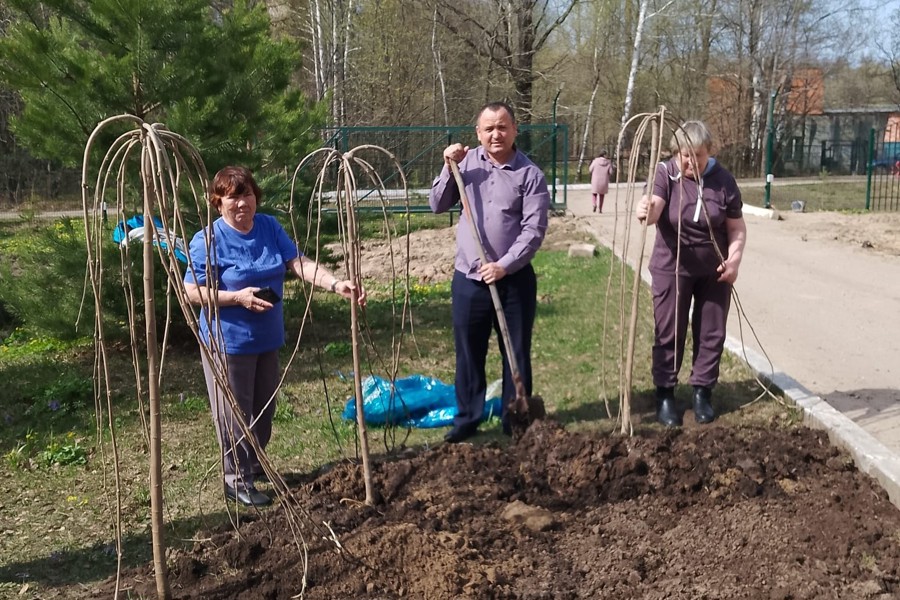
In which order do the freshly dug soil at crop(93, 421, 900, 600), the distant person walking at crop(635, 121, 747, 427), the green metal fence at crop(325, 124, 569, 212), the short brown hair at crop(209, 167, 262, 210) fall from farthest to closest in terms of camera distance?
the green metal fence at crop(325, 124, 569, 212) → the distant person walking at crop(635, 121, 747, 427) → the short brown hair at crop(209, 167, 262, 210) → the freshly dug soil at crop(93, 421, 900, 600)

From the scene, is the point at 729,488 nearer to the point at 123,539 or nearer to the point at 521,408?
the point at 521,408

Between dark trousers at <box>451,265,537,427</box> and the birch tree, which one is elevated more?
the birch tree

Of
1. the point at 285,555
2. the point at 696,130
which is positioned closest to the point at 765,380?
the point at 696,130

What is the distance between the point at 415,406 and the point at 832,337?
407 cm

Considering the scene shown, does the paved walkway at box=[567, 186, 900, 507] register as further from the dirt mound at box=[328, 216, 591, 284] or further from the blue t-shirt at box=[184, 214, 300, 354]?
the blue t-shirt at box=[184, 214, 300, 354]

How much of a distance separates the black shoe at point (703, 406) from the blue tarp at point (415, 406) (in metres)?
1.17

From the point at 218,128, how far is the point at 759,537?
4.68 m

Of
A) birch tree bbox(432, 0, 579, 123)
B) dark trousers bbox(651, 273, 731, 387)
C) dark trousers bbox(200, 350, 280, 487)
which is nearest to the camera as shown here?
dark trousers bbox(200, 350, 280, 487)

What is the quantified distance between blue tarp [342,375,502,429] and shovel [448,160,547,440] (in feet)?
1.42

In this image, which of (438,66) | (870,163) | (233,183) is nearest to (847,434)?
(233,183)

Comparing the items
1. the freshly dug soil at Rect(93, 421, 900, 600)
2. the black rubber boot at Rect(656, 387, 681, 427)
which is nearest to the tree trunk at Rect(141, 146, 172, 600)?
the freshly dug soil at Rect(93, 421, 900, 600)

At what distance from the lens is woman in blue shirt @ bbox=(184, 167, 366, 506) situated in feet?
11.5

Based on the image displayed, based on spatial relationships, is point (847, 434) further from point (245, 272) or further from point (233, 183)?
point (233, 183)

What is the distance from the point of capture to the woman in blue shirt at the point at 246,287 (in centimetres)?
349
